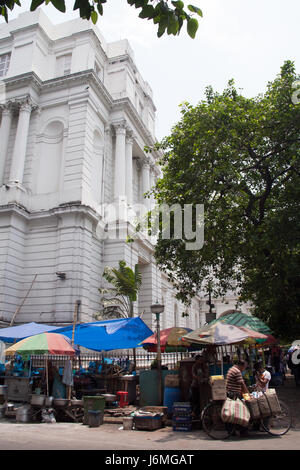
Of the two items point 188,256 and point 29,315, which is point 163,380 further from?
point 29,315

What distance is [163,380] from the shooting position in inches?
452

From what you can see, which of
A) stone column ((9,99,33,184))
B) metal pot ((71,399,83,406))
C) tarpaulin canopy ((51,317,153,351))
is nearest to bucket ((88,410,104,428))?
metal pot ((71,399,83,406))

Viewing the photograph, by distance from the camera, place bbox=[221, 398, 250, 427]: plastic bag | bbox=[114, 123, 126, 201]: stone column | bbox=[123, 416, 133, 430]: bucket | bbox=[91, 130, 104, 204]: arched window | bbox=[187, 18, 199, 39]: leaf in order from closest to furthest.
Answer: bbox=[187, 18, 199, 39]: leaf < bbox=[221, 398, 250, 427]: plastic bag < bbox=[123, 416, 133, 430]: bucket < bbox=[91, 130, 104, 204]: arched window < bbox=[114, 123, 126, 201]: stone column

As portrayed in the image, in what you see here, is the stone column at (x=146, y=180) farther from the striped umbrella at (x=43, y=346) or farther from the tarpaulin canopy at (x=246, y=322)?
the striped umbrella at (x=43, y=346)

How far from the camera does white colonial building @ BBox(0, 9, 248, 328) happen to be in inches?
776

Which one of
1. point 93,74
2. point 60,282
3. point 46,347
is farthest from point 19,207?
point 46,347

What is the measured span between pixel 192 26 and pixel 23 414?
34.9 feet

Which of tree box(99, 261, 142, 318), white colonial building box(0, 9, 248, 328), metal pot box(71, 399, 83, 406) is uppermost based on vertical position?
white colonial building box(0, 9, 248, 328)

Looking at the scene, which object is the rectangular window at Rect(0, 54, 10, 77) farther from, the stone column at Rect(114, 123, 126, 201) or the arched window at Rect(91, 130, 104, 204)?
the stone column at Rect(114, 123, 126, 201)

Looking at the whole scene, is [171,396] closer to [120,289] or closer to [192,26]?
[120,289]

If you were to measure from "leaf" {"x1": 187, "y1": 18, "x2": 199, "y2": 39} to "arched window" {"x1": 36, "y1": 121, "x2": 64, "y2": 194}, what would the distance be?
59.6 feet

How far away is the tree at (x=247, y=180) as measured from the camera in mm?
11648

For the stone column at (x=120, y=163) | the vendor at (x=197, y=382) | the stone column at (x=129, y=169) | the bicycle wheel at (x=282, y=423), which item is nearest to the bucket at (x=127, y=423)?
the vendor at (x=197, y=382)

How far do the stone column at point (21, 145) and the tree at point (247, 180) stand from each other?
1086 cm
